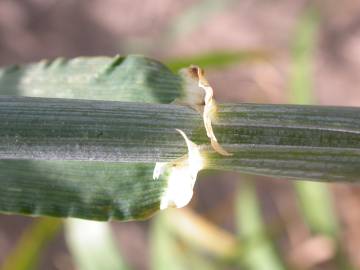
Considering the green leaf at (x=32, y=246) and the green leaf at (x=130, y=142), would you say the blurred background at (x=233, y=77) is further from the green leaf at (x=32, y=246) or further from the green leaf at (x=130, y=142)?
the green leaf at (x=130, y=142)

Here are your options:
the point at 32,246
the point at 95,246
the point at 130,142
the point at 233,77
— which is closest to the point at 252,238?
the point at 95,246

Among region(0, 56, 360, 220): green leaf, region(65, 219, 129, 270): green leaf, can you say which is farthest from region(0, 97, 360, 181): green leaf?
region(65, 219, 129, 270): green leaf

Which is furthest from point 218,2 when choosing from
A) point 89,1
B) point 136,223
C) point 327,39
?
point 136,223

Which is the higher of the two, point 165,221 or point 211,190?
point 211,190

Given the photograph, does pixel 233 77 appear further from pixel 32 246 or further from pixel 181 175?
pixel 181 175

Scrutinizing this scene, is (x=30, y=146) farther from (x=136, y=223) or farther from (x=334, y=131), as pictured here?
(x=136, y=223)

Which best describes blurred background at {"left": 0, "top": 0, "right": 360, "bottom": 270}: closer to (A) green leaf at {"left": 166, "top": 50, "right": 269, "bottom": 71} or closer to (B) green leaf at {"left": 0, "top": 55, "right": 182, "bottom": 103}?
(A) green leaf at {"left": 166, "top": 50, "right": 269, "bottom": 71}

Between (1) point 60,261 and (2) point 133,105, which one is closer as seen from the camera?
(2) point 133,105
